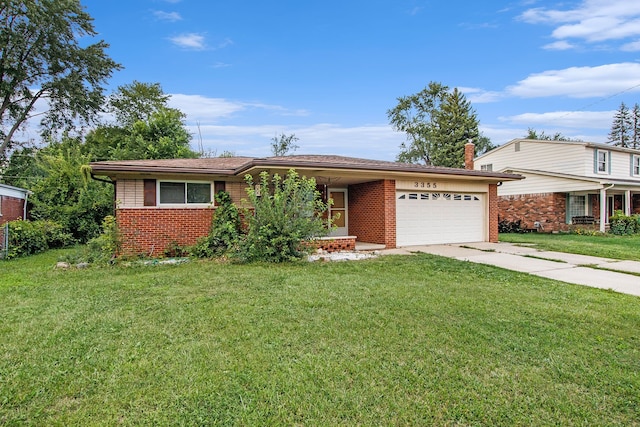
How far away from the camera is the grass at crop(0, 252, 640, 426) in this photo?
254 centimetres

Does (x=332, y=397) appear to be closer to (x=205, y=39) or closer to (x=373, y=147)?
(x=205, y=39)

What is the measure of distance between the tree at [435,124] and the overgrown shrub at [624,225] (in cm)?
1677

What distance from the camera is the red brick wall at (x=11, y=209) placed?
14497 millimetres

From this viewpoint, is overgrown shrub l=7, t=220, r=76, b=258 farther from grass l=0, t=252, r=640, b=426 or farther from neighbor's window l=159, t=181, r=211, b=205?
grass l=0, t=252, r=640, b=426

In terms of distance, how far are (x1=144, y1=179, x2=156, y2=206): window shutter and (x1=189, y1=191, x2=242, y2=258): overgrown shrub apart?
1.79 meters

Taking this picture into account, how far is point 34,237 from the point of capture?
11633 millimetres

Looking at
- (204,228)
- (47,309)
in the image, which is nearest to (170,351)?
(47,309)

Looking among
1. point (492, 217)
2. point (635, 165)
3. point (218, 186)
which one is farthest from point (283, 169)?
point (635, 165)

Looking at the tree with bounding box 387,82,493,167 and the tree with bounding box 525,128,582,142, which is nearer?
the tree with bounding box 387,82,493,167

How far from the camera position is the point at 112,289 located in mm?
5996

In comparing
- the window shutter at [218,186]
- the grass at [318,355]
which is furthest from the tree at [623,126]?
the window shutter at [218,186]

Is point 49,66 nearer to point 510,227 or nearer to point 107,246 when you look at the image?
point 107,246

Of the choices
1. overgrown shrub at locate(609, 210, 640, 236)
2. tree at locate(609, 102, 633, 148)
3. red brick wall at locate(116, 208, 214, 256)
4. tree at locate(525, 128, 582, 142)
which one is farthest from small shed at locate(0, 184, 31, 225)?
tree at locate(609, 102, 633, 148)

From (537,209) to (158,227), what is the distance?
1852 cm
